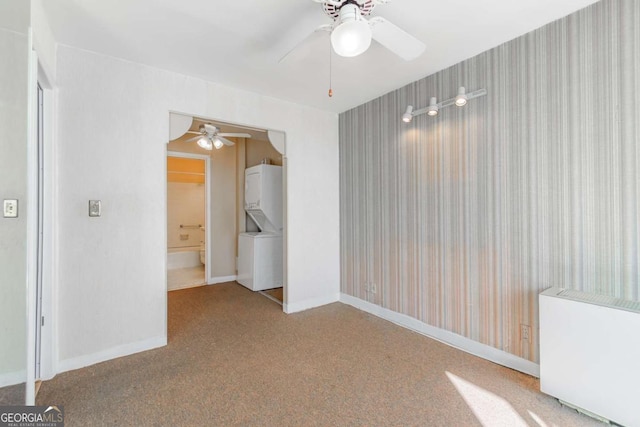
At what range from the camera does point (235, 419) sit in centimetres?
162

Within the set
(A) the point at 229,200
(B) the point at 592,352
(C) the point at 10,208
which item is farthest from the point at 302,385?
(A) the point at 229,200

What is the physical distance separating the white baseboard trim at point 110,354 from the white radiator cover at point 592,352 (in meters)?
2.91

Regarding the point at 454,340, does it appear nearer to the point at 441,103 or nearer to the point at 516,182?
the point at 516,182

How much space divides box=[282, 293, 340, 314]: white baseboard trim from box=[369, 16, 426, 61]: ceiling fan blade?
2724 mm

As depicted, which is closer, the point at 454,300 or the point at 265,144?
the point at 454,300

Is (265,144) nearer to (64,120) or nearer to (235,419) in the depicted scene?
(64,120)

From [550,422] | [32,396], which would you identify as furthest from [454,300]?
[32,396]

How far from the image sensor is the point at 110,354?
7.52ft

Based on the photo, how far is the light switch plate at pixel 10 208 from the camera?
4.68 ft

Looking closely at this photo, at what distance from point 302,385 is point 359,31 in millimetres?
2107

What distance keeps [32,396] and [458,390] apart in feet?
8.24

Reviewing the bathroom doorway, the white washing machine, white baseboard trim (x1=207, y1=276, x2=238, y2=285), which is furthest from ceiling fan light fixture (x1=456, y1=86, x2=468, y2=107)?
the bathroom doorway

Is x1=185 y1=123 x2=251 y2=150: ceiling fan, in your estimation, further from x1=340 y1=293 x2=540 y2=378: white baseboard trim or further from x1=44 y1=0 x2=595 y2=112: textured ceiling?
x1=340 y1=293 x2=540 y2=378: white baseboard trim

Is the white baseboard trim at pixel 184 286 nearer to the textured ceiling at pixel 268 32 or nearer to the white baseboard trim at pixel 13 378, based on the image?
the white baseboard trim at pixel 13 378
